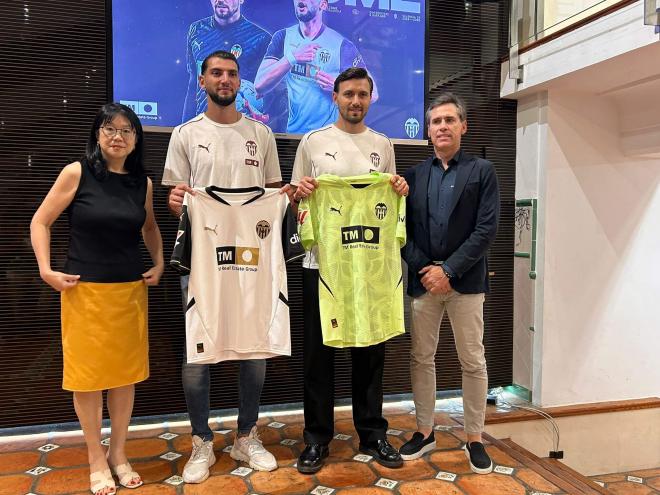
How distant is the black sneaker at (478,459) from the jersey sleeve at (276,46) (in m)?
2.47

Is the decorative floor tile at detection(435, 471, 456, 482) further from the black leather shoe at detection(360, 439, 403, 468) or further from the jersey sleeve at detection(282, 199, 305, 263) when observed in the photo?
the jersey sleeve at detection(282, 199, 305, 263)

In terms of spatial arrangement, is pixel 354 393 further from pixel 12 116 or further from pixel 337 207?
pixel 12 116

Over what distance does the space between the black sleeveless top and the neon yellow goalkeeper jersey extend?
758 millimetres

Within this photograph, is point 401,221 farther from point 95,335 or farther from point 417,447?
point 95,335

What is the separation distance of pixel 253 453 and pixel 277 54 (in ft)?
7.51

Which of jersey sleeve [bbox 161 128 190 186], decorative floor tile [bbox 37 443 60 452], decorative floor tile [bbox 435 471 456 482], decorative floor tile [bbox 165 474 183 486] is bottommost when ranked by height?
decorative floor tile [bbox 37 443 60 452]

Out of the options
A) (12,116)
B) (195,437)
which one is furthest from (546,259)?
(12,116)

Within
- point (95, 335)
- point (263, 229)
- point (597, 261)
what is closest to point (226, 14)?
point (263, 229)

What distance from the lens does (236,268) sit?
2379 mm

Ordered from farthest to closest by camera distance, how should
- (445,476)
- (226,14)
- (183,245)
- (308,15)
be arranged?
(308,15) → (226,14) → (445,476) → (183,245)

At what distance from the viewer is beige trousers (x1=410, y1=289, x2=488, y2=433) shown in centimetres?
253

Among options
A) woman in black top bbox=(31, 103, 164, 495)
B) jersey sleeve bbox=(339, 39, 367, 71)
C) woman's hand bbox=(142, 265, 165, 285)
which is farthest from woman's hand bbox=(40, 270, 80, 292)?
jersey sleeve bbox=(339, 39, 367, 71)

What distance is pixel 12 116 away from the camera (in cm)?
295

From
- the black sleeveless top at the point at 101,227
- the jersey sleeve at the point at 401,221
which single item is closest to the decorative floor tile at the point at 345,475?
the jersey sleeve at the point at 401,221
